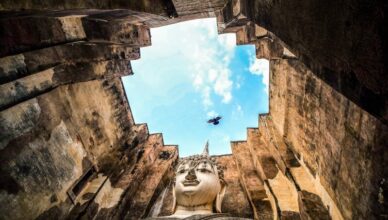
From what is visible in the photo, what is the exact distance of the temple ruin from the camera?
6.26 ft

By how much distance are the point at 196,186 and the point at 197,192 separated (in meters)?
0.15

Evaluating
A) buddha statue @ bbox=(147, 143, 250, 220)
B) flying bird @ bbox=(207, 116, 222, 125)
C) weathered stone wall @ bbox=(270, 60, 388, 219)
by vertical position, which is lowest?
flying bird @ bbox=(207, 116, 222, 125)

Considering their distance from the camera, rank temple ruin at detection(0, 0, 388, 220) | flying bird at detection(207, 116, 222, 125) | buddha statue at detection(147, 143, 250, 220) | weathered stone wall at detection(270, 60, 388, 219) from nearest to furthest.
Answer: temple ruin at detection(0, 0, 388, 220) → weathered stone wall at detection(270, 60, 388, 219) → buddha statue at detection(147, 143, 250, 220) → flying bird at detection(207, 116, 222, 125)

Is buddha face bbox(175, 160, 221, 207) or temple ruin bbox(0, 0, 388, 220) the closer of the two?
temple ruin bbox(0, 0, 388, 220)

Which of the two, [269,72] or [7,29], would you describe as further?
[269,72]

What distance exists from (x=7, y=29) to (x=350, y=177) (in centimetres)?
591

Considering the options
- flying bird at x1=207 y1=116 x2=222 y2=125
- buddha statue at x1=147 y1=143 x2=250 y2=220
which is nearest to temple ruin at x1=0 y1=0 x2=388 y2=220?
buddha statue at x1=147 y1=143 x2=250 y2=220

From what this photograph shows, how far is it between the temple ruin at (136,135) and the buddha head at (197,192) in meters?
1.02

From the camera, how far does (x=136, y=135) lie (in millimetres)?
8719

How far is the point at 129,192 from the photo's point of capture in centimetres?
662

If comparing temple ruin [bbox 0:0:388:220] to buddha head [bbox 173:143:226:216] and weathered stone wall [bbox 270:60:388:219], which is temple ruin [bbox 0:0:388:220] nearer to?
weathered stone wall [bbox 270:60:388:219]

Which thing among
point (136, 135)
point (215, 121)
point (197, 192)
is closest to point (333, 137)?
point (197, 192)

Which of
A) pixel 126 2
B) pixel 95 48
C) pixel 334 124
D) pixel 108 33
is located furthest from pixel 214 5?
pixel 334 124

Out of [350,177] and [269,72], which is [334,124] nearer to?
[350,177]
